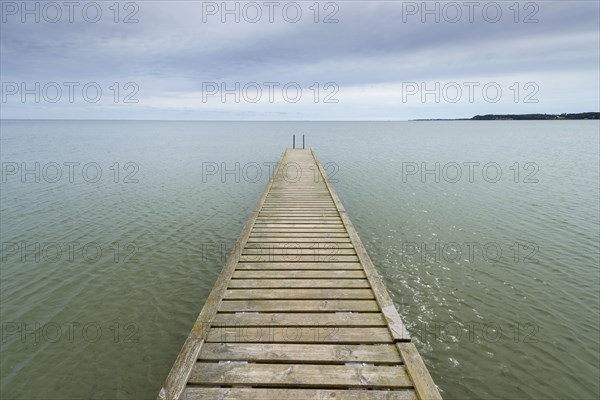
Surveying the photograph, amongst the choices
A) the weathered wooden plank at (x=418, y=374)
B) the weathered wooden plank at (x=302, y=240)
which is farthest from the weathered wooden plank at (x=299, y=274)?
the weathered wooden plank at (x=418, y=374)

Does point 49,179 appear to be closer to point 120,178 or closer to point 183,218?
point 120,178

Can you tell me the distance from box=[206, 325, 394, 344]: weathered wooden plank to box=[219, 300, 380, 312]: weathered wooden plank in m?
0.48

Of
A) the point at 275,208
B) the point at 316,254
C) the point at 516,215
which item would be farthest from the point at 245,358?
the point at 516,215

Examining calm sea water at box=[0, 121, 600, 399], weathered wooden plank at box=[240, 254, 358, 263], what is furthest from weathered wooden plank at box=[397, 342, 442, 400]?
weathered wooden plank at box=[240, 254, 358, 263]

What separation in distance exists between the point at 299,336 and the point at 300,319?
428 millimetres

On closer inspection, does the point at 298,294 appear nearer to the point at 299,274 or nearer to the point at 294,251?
the point at 299,274

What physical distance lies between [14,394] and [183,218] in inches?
357

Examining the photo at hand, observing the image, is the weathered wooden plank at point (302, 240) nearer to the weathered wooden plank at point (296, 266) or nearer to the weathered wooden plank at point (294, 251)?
the weathered wooden plank at point (294, 251)

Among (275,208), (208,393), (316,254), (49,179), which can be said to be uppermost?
(49,179)

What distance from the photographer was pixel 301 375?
3.89 m

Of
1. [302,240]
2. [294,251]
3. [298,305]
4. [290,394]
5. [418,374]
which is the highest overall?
[302,240]

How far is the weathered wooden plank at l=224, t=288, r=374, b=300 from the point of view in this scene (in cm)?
565

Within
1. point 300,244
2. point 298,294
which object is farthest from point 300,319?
point 300,244

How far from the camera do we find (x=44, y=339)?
6.50 metres
